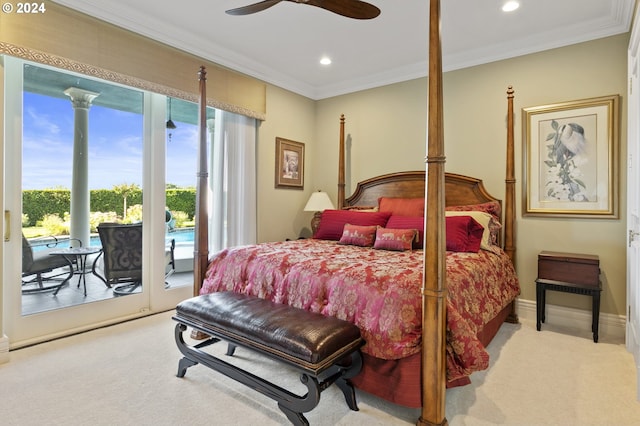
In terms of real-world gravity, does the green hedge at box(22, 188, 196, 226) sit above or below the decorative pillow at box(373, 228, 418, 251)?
above

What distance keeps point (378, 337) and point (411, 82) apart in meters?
3.41

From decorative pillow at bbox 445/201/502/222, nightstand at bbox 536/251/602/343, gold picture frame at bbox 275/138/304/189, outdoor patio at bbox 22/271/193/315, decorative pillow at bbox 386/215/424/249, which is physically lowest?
outdoor patio at bbox 22/271/193/315

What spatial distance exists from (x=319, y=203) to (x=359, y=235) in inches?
49.9

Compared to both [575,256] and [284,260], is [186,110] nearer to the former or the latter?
[284,260]

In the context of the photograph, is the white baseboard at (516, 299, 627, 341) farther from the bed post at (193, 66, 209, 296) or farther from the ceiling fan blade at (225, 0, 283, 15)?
the ceiling fan blade at (225, 0, 283, 15)

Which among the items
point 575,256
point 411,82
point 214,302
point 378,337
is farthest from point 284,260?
point 411,82

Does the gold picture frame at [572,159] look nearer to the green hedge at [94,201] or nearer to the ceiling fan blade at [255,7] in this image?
the ceiling fan blade at [255,7]

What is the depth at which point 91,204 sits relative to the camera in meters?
3.11

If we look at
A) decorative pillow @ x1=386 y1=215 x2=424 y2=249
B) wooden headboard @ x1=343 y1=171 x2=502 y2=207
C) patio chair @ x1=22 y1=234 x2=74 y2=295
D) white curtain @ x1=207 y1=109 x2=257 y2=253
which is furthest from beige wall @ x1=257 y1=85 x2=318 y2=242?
patio chair @ x1=22 y1=234 x2=74 y2=295

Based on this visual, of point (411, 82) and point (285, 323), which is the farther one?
point (411, 82)

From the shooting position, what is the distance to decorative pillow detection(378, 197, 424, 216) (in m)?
3.68

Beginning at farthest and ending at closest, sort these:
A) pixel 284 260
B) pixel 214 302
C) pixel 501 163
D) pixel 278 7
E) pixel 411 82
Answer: pixel 411 82, pixel 501 163, pixel 278 7, pixel 284 260, pixel 214 302

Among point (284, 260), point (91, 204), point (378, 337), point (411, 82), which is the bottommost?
point (378, 337)

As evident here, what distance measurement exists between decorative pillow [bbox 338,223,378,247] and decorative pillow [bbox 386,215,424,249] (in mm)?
197
